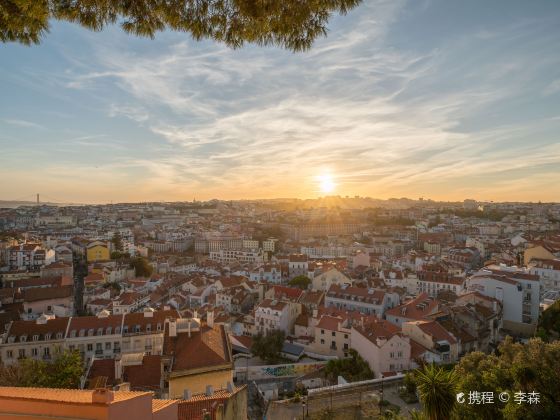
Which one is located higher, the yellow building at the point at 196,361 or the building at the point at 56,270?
the yellow building at the point at 196,361

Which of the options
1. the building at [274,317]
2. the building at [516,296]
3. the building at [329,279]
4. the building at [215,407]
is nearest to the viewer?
the building at [215,407]

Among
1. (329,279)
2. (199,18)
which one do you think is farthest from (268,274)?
(199,18)

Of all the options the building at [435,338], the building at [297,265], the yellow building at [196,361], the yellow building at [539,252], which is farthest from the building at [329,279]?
the yellow building at [196,361]

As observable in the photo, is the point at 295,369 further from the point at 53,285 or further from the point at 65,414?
the point at 53,285

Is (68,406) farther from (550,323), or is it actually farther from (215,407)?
(550,323)

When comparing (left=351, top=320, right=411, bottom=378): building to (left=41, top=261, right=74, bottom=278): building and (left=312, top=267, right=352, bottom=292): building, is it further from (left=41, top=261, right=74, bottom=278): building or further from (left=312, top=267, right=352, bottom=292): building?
(left=41, top=261, right=74, bottom=278): building

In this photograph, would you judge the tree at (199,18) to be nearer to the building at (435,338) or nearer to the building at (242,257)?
the building at (435,338)

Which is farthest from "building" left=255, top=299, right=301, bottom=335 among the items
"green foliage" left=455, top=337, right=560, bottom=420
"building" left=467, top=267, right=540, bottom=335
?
"green foliage" left=455, top=337, right=560, bottom=420
